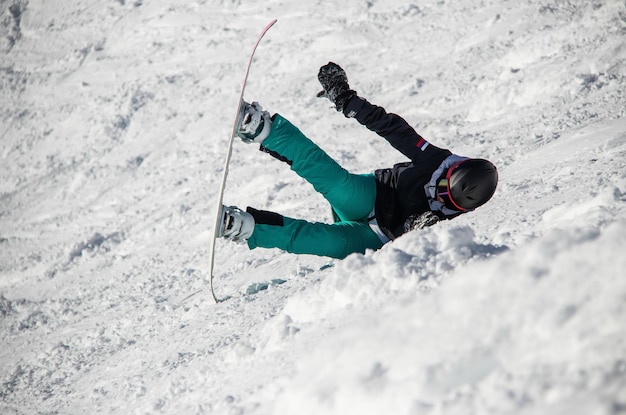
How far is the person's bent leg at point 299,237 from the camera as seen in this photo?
329 centimetres

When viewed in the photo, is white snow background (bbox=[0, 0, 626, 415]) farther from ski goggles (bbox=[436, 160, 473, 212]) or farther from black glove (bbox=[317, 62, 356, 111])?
black glove (bbox=[317, 62, 356, 111])

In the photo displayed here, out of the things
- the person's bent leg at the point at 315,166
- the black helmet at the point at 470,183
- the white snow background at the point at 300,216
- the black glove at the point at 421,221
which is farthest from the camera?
the person's bent leg at the point at 315,166

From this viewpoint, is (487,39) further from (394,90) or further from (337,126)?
(337,126)

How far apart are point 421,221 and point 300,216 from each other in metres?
2.21

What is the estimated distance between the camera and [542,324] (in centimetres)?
147

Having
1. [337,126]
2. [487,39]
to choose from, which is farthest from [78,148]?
[487,39]

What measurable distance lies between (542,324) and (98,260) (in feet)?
19.2

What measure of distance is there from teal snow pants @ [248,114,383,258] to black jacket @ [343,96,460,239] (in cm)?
12

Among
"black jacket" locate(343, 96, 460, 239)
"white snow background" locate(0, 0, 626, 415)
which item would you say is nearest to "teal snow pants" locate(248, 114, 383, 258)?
"black jacket" locate(343, 96, 460, 239)

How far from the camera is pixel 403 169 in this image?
140 inches

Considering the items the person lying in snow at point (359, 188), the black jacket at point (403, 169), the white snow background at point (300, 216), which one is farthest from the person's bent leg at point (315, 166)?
the white snow background at point (300, 216)

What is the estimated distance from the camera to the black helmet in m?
3.17

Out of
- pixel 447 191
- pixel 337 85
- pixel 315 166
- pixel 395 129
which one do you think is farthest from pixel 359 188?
pixel 337 85

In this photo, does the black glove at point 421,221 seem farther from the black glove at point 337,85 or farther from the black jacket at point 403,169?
the black glove at point 337,85
